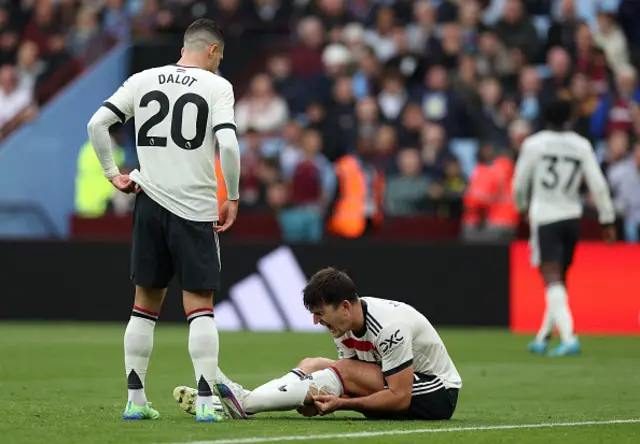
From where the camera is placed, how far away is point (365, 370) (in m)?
7.96

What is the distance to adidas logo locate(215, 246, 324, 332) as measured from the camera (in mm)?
18141

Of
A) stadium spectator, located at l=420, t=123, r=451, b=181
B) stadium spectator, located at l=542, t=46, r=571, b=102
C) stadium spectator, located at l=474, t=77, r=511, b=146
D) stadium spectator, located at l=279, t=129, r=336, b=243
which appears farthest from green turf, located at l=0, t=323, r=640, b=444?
stadium spectator, located at l=542, t=46, r=571, b=102

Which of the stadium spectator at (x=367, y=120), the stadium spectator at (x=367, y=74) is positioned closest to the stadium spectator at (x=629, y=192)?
the stadium spectator at (x=367, y=120)

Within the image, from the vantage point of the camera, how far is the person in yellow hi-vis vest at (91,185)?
21031 mm

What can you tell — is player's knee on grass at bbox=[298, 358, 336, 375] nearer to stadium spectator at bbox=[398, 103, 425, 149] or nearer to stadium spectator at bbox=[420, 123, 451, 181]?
stadium spectator at bbox=[420, 123, 451, 181]

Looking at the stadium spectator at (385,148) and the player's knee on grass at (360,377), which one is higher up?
the stadium spectator at (385,148)

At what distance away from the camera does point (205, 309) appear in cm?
792

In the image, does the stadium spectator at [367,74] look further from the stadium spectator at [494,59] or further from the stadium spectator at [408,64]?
the stadium spectator at [494,59]

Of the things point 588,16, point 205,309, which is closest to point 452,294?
point 588,16

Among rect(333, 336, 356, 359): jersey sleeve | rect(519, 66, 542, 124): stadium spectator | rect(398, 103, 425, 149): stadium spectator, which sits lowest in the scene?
rect(333, 336, 356, 359): jersey sleeve

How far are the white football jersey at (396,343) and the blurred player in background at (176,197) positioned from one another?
0.81 metres

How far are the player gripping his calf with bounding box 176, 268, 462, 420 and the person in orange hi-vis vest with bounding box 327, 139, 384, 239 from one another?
34.0ft

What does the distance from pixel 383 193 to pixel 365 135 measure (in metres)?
1.11

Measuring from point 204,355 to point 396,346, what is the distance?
107cm
